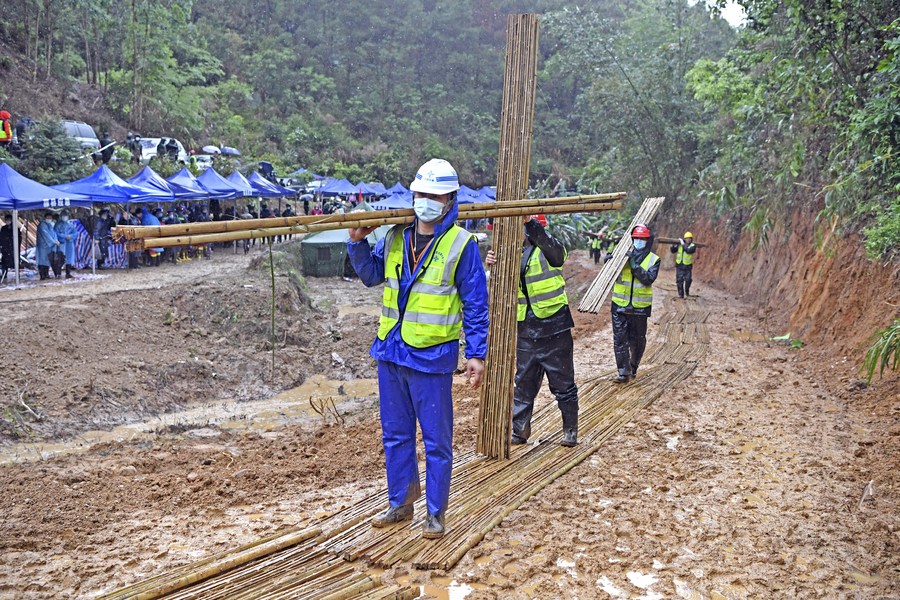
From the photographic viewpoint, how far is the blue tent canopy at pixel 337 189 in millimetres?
37906

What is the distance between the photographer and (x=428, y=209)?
15.9 feet

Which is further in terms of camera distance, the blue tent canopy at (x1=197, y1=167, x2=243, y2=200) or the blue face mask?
the blue tent canopy at (x1=197, y1=167, x2=243, y2=200)

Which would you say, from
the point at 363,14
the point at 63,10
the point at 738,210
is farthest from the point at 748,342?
the point at 363,14

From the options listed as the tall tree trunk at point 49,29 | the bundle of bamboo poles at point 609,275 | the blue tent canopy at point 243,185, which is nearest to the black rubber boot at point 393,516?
the bundle of bamboo poles at point 609,275

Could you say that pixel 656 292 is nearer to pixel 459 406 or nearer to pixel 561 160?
pixel 459 406

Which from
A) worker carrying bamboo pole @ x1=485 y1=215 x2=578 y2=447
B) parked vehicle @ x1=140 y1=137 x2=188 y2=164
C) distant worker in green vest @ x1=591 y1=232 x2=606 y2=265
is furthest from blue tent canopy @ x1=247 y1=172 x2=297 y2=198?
worker carrying bamboo pole @ x1=485 y1=215 x2=578 y2=447

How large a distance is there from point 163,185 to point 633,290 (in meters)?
15.9

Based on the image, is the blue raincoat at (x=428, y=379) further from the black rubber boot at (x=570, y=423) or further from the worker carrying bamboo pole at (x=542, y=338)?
the black rubber boot at (x=570, y=423)

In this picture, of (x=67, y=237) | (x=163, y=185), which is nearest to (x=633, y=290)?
(x=67, y=237)

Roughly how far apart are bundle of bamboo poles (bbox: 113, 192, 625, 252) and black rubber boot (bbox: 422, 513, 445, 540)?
177cm

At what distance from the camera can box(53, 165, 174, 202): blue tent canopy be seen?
18547 mm

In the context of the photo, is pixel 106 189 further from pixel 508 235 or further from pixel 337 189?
pixel 337 189

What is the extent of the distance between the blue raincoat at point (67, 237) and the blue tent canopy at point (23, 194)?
914mm

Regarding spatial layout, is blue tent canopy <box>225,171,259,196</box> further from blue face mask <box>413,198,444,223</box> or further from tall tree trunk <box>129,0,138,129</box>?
blue face mask <box>413,198,444,223</box>
